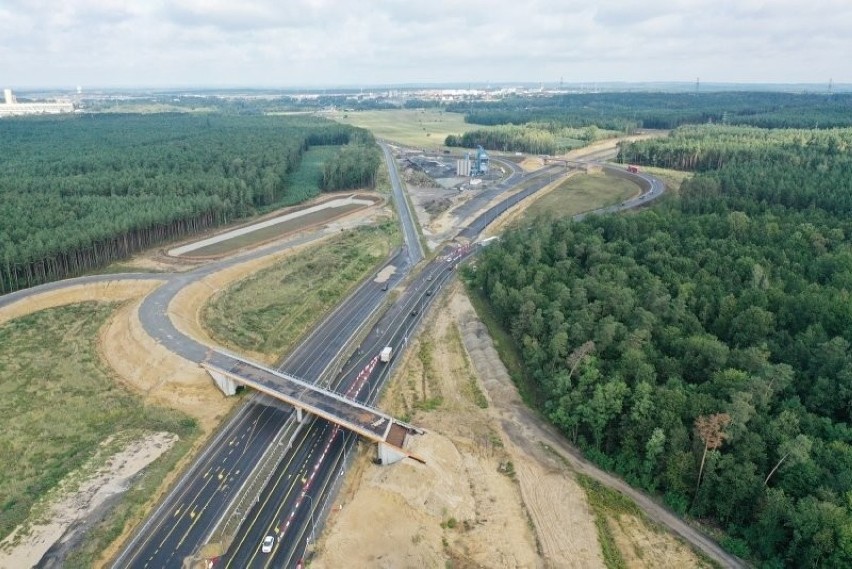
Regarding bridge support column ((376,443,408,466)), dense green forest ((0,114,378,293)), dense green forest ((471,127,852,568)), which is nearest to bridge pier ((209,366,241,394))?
bridge support column ((376,443,408,466))

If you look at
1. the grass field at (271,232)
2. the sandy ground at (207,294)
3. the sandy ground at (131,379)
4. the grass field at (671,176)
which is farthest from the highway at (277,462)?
the grass field at (671,176)

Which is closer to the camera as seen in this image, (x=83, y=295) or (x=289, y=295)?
(x=83, y=295)

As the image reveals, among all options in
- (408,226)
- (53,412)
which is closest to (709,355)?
(53,412)

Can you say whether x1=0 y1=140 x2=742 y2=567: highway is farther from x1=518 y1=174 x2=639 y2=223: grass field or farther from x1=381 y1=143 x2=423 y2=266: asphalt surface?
x1=518 y1=174 x2=639 y2=223: grass field

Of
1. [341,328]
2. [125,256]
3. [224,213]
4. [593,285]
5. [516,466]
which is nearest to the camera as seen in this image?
[516,466]

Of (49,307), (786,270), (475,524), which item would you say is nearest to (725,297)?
(786,270)

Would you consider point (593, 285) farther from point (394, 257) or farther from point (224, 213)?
point (224, 213)

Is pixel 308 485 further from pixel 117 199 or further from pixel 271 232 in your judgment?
pixel 117 199
